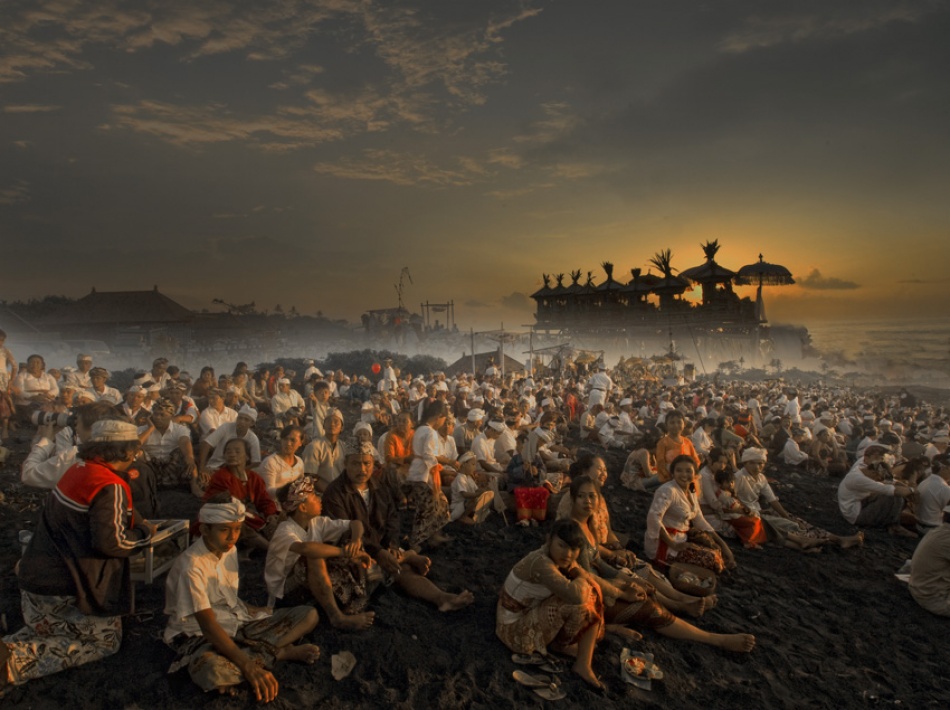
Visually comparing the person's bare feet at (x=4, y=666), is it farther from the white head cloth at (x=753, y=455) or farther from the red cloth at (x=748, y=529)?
the white head cloth at (x=753, y=455)

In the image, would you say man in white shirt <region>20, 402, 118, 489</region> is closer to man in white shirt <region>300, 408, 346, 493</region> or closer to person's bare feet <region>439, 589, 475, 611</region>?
man in white shirt <region>300, 408, 346, 493</region>

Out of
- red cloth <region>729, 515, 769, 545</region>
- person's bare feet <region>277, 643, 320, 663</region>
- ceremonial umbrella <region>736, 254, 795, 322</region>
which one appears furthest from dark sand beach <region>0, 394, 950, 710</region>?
ceremonial umbrella <region>736, 254, 795, 322</region>

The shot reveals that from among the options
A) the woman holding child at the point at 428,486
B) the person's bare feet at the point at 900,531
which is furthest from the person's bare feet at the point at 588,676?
the person's bare feet at the point at 900,531

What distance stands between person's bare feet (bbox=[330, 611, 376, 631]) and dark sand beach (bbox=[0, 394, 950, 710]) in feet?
0.19

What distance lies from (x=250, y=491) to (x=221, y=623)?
1.85m

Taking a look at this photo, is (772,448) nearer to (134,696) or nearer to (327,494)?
(327,494)

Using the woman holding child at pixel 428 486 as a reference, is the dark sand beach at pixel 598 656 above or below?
below

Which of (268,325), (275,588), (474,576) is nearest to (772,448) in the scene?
(474,576)

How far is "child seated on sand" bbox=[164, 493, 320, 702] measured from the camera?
3234mm

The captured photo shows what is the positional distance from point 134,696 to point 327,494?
1.75m

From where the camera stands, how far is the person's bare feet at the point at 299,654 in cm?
363

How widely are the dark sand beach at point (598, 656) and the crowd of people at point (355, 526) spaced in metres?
0.14

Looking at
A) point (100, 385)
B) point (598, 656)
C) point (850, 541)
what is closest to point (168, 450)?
point (100, 385)

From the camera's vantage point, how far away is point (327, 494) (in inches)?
178
